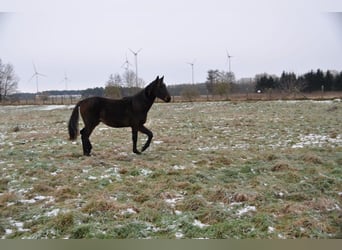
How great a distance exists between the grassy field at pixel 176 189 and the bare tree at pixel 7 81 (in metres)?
1.17

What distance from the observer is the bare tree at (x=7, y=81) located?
246cm

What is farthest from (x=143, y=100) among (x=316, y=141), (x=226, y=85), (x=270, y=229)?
(x=316, y=141)

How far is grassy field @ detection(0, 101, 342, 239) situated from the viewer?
2309mm

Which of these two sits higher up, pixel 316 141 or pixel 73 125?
pixel 73 125

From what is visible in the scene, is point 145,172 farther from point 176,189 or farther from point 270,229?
point 270,229

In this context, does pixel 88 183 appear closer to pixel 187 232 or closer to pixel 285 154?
pixel 187 232

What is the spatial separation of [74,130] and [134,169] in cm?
168

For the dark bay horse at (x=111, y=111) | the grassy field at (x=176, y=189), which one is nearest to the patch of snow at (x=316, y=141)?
the grassy field at (x=176, y=189)

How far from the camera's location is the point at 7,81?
2.62 meters

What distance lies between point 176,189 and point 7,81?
214cm

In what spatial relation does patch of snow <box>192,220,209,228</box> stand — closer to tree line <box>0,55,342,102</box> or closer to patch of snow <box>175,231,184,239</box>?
patch of snow <box>175,231,184,239</box>

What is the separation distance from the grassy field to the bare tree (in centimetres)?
117

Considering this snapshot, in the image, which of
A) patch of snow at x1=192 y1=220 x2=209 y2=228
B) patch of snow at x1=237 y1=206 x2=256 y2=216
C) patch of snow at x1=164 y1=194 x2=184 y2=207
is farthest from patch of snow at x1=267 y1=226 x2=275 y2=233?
patch of snow at x1=164 y1=194 x2=184 y2=207

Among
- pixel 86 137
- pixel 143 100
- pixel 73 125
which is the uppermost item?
pixel 143 100
